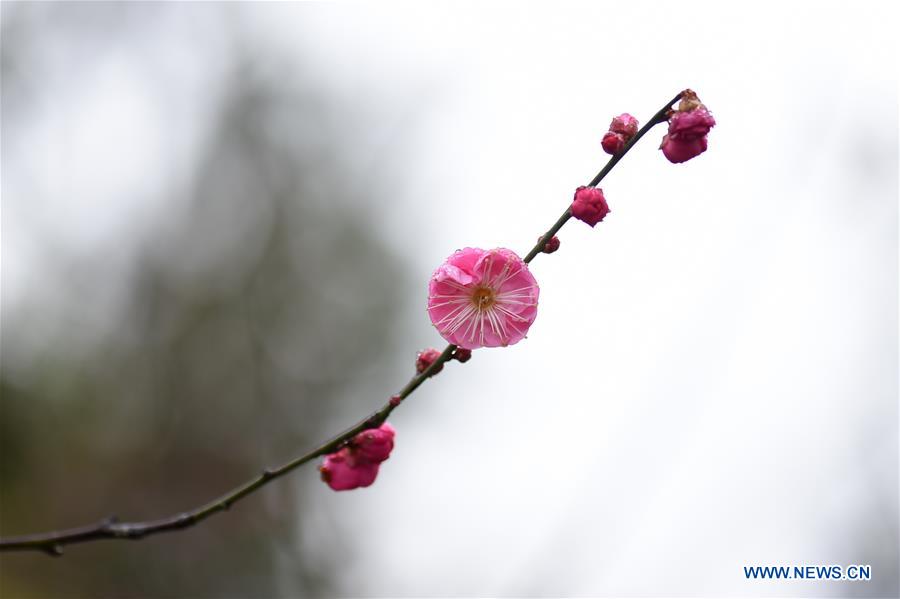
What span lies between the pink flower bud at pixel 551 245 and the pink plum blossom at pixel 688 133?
0.24 meters

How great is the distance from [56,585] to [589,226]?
654cm

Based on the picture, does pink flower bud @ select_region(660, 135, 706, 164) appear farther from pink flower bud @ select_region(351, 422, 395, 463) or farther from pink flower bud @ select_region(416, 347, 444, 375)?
pink flower bud @ select_region(351, 422, 395, 463)

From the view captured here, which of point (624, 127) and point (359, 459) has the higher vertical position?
point (624, 127)

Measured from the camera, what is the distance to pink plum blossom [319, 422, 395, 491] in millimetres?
1353

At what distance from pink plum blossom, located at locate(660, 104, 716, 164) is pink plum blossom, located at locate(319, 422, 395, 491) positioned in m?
0.73

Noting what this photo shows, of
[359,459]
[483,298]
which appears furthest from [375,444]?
[483,298]

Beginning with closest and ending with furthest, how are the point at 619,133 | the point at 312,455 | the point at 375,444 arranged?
the point at 312,455
the point at 619,133
the point at 375,444

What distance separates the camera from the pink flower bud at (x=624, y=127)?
122cm

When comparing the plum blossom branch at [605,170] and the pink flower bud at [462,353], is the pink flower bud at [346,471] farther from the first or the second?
the plum blossom branch at [605,170]

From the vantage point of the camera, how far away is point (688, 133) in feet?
3.84

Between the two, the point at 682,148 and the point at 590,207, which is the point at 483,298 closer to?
the point at 590,207

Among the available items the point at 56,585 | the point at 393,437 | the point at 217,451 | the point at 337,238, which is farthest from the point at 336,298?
the point at 393,437

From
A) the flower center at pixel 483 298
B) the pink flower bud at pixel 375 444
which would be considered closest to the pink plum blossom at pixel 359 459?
the pink flower bud at pixel 375 444

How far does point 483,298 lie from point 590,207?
0.27 m
